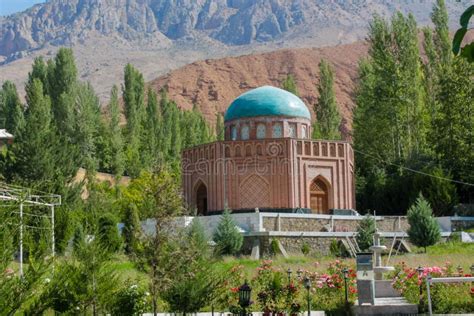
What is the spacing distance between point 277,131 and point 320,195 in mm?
3385

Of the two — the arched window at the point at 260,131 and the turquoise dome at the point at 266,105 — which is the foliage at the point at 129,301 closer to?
the arched window at the point at 260,131

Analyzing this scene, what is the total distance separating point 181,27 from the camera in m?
180

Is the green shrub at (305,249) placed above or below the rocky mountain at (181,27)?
below

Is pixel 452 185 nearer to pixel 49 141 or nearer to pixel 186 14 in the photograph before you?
Result: pixel 49 141

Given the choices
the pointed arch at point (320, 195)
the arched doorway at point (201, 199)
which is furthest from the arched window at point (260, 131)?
the arched doorway at point (201, 199)

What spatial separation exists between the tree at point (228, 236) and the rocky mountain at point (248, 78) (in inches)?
2334

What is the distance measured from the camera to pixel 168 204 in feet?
48.0

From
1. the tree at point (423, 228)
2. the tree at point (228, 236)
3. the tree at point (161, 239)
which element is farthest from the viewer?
the tree at point (423, 228)

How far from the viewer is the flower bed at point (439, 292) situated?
14.5m

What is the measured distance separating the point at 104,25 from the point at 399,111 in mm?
141549

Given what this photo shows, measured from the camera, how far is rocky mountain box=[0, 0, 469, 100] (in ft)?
510

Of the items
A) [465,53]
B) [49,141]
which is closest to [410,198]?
[49,141]

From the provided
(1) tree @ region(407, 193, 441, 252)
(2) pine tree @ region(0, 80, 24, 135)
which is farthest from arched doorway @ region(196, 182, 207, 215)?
(2) pine tree @ region(0, 80, 24, 135)

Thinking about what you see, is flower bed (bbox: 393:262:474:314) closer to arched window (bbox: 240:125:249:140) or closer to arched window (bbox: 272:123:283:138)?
arched window (bbox: 272:123:283:138)
